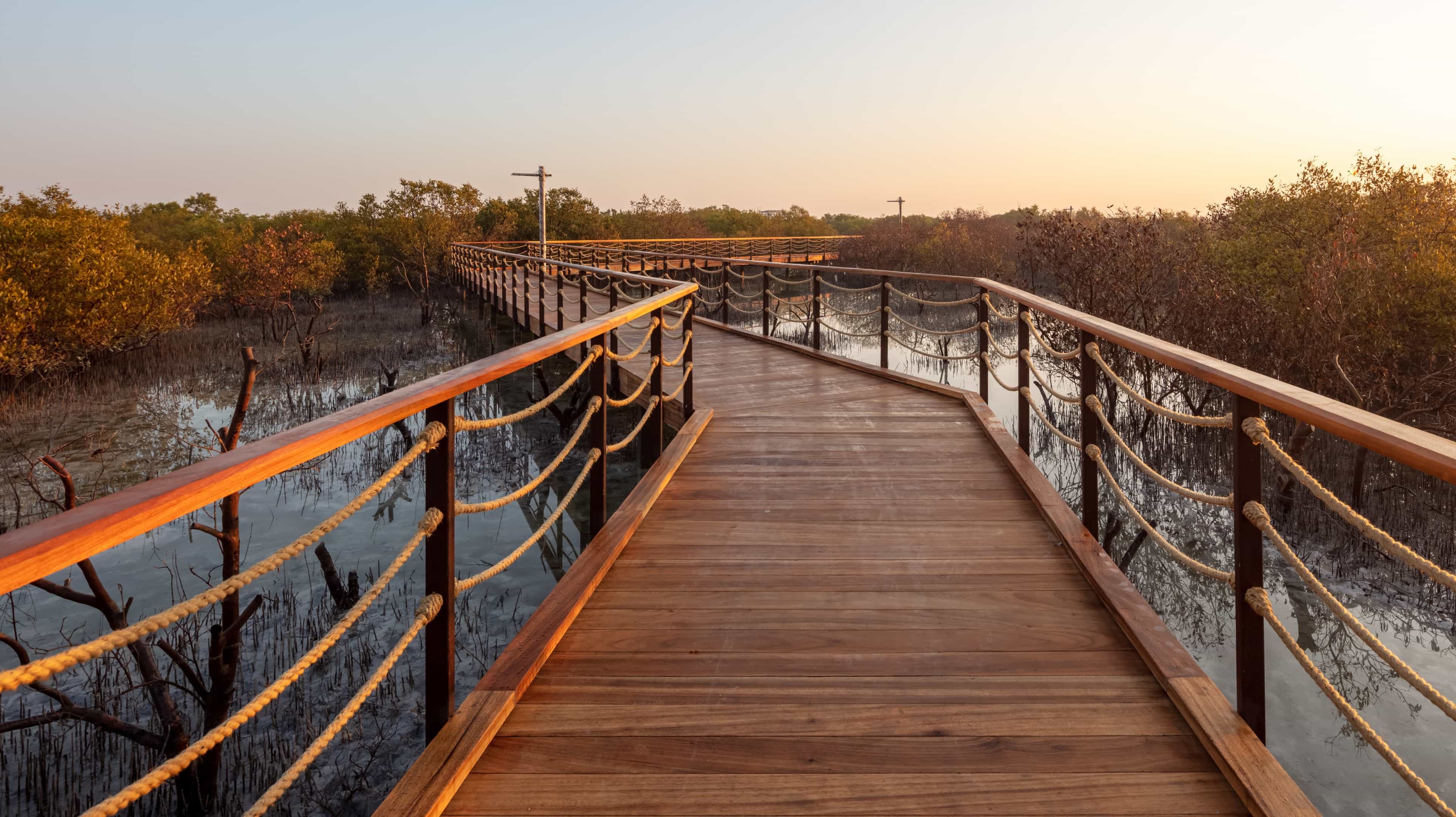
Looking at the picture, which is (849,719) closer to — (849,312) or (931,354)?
(931,354)

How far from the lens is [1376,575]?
5.77 metres

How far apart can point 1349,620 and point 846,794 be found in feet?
3.50

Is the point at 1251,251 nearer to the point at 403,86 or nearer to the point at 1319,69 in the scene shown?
the point at 1319,69

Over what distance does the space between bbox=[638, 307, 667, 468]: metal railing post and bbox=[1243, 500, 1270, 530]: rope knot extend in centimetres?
293

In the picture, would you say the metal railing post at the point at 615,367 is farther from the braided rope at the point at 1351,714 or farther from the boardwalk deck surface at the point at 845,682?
the braided rope at the point at 1351,714

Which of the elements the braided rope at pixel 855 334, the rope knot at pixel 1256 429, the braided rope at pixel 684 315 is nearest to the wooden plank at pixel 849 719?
the rope knot at pixel 1256 429

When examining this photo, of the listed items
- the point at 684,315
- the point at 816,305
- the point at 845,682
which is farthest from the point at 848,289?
the point at 845,682

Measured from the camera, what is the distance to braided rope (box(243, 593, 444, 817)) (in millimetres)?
1266

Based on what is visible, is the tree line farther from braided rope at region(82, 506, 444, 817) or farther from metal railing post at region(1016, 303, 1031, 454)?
braided rope at region(82, 506, 444, 817)

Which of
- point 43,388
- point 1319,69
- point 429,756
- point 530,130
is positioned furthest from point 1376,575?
point 530,130

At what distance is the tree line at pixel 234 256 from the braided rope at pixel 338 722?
12.7 metres

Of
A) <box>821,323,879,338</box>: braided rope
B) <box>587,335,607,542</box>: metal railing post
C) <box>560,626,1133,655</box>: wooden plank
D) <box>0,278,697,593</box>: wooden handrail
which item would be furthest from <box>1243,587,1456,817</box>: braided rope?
<box>821,323,879,338</box>: braided rope

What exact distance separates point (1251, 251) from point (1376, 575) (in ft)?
22.5

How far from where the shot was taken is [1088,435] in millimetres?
3336
